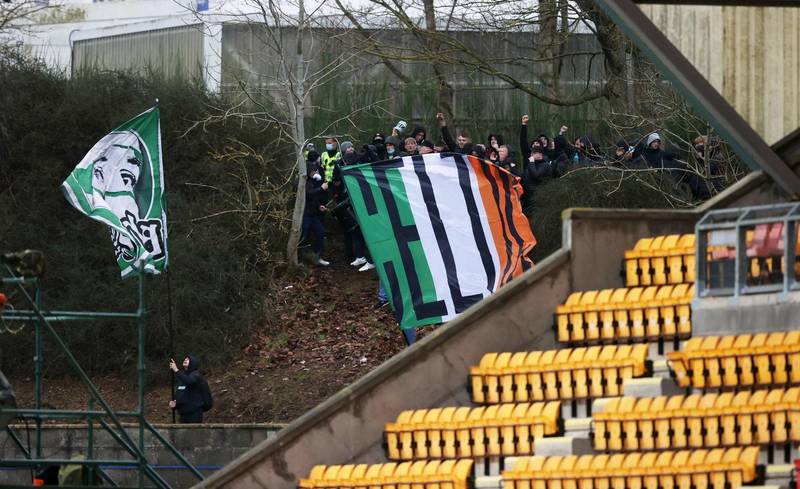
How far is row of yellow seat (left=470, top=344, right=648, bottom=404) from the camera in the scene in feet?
61.3

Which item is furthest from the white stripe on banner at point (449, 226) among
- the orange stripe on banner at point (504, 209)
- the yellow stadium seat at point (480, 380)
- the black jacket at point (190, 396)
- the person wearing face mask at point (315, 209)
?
the person wearing face mask at point (315, 209)

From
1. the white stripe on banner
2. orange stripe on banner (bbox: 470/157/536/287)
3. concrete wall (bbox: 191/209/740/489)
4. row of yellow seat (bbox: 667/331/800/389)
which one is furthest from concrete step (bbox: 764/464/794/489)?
orange stripe on banner (bbox: 470/157/536/287)

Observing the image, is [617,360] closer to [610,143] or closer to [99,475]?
Result: [99,475]

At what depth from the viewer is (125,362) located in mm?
30906

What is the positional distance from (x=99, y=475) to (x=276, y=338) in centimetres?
1232

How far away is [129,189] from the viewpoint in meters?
23.7

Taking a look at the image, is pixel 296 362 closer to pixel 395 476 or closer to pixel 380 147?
pixel 380 147

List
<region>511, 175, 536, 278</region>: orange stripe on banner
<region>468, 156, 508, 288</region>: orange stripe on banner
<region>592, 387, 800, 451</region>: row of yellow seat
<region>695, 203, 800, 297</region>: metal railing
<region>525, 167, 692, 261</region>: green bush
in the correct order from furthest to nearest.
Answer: <region>525, 167, 692, 261</region>: green bush, <region>511, 175, 536, 278</region>: orange stripe on banner, <region>468, 156, 508, 288</region>: orange stripe on banner, <region>695, 203, 800, 297</region>: metal railing, <region>592, 387, 800, 451</region>: row of yellow seat

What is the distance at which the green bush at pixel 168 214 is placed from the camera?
103ft

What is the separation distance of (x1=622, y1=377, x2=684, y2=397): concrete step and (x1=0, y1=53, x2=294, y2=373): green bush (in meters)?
13.8

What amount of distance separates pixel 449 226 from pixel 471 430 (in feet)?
Answer: 23.2

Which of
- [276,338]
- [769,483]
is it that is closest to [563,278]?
[769,483]

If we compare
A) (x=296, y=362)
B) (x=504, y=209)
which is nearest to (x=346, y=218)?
(x=296, y=362)

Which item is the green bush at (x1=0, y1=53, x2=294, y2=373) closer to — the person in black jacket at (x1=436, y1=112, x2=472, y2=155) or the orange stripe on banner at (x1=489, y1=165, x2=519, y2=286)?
the person in black jacket at (x1=436, y1=112, x2=472, y2=155)
